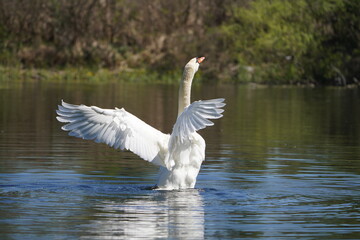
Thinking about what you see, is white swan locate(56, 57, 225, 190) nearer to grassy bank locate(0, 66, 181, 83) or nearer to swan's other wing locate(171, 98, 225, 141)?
swan's other wing locate(171, 98, 225, 141)

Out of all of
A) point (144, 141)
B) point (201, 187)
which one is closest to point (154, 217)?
point (144, 141)

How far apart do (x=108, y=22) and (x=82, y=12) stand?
1.77 m

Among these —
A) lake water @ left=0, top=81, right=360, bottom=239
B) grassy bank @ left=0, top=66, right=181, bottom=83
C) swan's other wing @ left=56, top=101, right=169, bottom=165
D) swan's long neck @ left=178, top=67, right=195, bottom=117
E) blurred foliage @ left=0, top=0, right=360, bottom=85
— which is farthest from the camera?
blurred foliage @ left=0, top=0, right=360, bottom=85

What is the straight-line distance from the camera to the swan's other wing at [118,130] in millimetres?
11852

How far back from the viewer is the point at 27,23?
58000 mm

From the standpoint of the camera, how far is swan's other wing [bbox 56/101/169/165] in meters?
11.9

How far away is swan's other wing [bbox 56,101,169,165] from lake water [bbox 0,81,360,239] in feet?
1.92

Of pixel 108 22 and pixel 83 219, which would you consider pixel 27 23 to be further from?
pixel 83 219

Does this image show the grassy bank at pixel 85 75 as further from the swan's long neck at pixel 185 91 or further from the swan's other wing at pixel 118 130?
the swan's other wing at pixel 118 130

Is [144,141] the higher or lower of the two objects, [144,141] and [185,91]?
the lower

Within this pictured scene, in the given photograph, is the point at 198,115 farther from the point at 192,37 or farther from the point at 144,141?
the point at 192,37

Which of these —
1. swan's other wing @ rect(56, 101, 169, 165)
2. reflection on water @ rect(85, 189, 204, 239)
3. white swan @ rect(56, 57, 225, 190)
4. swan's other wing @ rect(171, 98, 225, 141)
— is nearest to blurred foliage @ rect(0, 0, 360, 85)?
white swan @ rect(56, 57, 225, 190)

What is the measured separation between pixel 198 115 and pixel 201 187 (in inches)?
97.2

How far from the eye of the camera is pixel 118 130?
1193cm
